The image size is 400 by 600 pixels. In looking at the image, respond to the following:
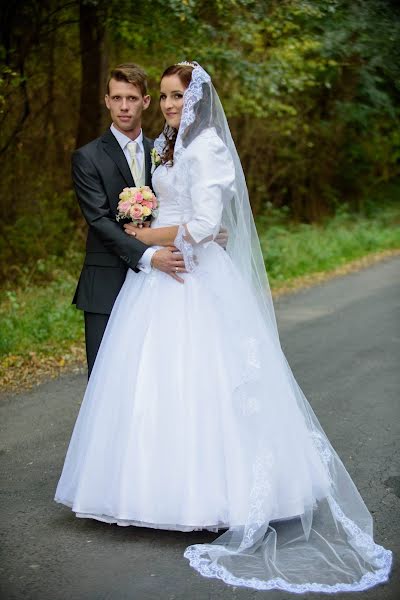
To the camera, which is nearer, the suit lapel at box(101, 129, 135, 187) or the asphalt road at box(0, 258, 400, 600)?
the asphalt road at box(0, 258, 400, 600)

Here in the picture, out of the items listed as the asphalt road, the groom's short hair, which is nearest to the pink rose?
the groom's short hair

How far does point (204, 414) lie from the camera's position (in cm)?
403

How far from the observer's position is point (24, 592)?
11.2 ft

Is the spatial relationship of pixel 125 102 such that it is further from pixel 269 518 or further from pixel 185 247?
pixel 269 518

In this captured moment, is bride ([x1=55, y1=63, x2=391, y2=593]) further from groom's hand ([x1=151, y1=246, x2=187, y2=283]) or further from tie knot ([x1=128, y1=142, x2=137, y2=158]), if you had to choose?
tie knot ([x1=128, y1=142, x2=137, y2=158])

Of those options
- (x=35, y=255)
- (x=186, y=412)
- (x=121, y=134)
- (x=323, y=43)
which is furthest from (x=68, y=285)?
(x=186, y=412)

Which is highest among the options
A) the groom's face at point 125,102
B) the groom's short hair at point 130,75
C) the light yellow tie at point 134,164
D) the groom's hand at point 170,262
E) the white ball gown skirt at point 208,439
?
the groom's short hair at point 130,75

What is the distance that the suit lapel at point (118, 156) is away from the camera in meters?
4.66

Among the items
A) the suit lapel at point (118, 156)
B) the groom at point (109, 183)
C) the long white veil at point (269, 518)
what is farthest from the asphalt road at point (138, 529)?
the suit lapel at point (118, 156)

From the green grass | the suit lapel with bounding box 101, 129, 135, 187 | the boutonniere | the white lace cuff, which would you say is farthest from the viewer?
the green grass

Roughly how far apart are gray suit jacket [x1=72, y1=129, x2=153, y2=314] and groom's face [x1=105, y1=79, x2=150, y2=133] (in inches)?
4.9

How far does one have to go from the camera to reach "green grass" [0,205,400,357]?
348 inches

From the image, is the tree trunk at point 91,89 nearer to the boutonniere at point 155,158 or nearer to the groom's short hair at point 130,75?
the groom's short hair at point 130,75

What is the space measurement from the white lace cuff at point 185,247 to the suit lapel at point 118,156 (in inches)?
24.6
